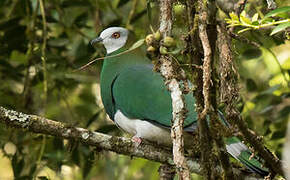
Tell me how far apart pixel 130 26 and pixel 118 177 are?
114 centimetres

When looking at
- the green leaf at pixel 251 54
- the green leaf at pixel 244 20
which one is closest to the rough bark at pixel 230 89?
the green leaf at pixel 244 20

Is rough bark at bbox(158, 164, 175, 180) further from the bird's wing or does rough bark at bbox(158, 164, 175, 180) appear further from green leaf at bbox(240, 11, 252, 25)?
green leaf at bbox(240, 11, 252, 25)

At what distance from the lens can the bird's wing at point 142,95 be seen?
10.1 ft

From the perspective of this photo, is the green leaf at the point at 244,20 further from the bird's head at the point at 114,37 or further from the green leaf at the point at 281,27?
the bird's head at the point at 114,37

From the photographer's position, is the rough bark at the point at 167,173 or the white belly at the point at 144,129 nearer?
the rough bark at the point at 167,173

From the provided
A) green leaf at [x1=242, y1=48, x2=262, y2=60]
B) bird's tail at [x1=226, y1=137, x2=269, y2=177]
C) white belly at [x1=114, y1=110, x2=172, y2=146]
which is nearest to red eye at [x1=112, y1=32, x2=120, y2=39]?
white belly at [x1=114, y1=110, x2=172, y2=146]

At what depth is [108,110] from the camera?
329 cm

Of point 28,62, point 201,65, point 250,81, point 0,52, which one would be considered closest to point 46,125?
point 201,65

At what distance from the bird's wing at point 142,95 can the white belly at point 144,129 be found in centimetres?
3

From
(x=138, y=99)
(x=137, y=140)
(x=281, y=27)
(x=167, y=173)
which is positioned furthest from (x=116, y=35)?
A: (x=281, y=27)

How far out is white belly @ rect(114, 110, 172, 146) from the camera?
297cm

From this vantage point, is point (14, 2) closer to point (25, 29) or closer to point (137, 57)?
point (25, 29)

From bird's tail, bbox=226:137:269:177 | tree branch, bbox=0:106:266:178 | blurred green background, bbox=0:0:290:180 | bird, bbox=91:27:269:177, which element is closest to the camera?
tree branch, bbox=0:106:266:178

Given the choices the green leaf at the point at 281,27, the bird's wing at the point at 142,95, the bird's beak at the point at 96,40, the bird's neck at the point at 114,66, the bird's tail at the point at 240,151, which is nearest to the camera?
the green leaf at the point at 281,27
